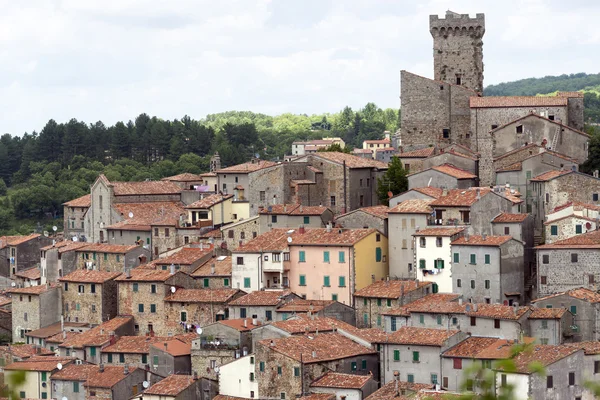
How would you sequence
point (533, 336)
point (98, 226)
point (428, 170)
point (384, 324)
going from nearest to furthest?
1. point (533, 336)
2. point (384, 324)
3. point (428, 170)
4. point (98, 226)

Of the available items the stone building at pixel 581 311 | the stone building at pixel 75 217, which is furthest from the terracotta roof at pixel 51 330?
the stone building at pixel 581 311

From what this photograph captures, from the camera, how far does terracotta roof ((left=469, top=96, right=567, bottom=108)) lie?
63891 mm

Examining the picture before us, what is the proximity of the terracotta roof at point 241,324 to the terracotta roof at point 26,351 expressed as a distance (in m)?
11.4

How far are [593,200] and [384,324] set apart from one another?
11.0 metres

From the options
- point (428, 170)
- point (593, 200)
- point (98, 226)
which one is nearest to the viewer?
point (593, 200)

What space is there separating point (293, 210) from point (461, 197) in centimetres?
967

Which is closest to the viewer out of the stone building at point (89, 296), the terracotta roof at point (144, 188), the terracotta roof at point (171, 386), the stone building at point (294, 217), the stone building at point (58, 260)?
the terracotta roof at point (171, 386)

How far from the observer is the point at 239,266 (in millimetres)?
57250

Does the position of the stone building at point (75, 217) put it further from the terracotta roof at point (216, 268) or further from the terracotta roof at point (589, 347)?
the terracotta roof at point (589, 347)

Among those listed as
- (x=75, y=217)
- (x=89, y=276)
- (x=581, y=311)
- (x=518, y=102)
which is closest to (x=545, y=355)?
(x=581, y=311)

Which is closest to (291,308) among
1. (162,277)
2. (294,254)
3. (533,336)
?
(294,254)

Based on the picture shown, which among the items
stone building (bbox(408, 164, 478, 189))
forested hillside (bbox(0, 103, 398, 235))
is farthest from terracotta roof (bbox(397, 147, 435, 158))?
forested hillside (bbox(0, 103, 398, 235))

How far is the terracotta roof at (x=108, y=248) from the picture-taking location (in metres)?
64.4

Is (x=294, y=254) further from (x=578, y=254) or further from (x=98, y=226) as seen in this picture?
(x=98, y=226)
